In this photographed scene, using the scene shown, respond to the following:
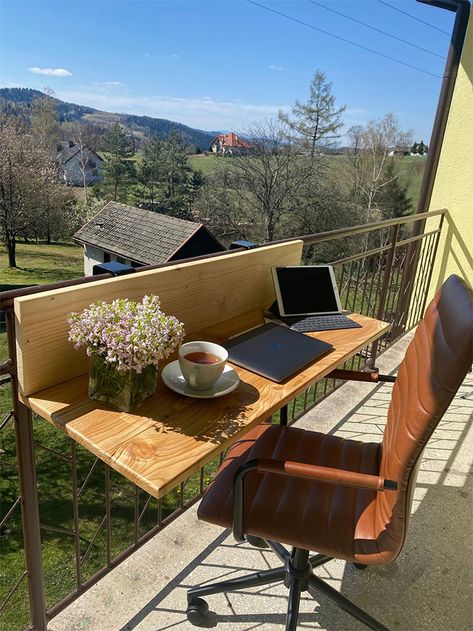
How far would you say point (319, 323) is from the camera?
1.51 meters

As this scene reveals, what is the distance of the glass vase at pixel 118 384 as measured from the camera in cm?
90

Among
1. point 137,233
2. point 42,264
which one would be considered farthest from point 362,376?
point 42,264

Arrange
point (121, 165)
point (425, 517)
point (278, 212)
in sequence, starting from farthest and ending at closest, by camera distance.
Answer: point (121, 165), point (278, 212), point (425, 517)

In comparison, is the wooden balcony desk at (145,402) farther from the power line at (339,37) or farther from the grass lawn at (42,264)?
the grass lawn at (42,264)

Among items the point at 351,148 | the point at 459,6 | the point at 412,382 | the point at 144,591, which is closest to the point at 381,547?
the point at 412,382

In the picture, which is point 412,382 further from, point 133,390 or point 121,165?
point 121,165

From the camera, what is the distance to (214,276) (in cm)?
140

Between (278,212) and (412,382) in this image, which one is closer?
(412,382)

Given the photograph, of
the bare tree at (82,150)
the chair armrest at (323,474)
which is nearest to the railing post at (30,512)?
the chair armrest at (323,474)

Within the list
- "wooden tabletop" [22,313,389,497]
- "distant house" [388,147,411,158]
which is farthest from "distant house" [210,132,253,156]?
"wooden tabletop" [22,313,389,497]

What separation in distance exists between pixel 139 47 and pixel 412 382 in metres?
25.5

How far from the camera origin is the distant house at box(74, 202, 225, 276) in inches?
599

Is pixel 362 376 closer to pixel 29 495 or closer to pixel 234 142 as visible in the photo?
pixel 29 495

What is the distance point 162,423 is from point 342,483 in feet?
1.27
